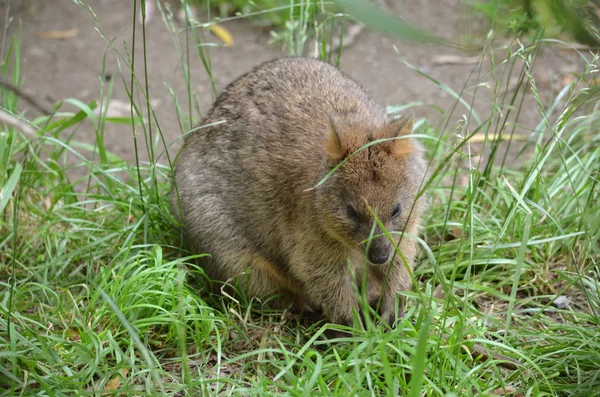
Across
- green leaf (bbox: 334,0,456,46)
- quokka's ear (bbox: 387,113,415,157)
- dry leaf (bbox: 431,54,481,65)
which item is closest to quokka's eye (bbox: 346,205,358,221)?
quokka's ear (bbox: 387,113,415,157)

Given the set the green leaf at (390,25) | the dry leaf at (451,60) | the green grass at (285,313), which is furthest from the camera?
the dry leaf at (451,60)

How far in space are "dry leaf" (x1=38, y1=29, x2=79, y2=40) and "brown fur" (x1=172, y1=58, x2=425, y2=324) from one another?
3.78m

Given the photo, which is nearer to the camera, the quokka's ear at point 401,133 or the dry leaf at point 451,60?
the quokka's ear at point 401,133

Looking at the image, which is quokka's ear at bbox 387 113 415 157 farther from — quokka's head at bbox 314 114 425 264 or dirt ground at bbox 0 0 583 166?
dirt ground at bbox 0 0 583 166

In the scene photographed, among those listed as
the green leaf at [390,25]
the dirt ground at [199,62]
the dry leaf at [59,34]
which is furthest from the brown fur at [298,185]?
the dry leaf at [59,34]

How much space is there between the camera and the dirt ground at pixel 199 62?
652 cm

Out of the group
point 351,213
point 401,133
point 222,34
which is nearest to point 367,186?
point 351,213

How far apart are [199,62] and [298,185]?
3.81 m

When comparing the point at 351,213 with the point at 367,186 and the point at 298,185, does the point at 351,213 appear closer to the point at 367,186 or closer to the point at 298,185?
the point at 367,186

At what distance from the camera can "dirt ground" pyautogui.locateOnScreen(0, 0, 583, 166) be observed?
6520mm

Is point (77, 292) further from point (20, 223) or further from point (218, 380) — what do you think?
point (218, 380)

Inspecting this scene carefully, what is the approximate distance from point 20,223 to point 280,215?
183 cm

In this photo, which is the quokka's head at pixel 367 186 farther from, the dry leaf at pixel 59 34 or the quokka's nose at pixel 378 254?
the dry leaf at pixel 59 34

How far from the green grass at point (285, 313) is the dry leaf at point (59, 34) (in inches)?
109
